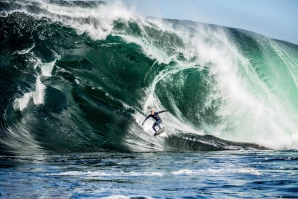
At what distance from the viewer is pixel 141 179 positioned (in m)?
6.02

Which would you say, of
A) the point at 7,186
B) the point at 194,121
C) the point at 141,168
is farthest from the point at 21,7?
the point at 7,186

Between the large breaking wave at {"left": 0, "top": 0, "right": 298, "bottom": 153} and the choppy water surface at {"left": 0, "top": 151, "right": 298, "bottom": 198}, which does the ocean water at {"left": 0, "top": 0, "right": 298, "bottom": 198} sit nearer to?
the large breaking wave at {"left": 0, "top": 0, "right": 298, "bottom": 153}

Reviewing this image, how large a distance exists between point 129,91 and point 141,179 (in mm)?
9007

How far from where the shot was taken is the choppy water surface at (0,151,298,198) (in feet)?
15.3

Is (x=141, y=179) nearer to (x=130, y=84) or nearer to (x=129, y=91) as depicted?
(x=129, y=91)

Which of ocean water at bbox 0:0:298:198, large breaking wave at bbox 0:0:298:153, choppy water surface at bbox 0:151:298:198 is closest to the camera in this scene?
choppy water surface at bbox 0:151:298:198

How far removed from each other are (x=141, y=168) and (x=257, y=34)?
1790 cm

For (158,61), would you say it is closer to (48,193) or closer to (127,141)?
(127,141)

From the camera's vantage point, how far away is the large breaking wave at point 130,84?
12.7 meters

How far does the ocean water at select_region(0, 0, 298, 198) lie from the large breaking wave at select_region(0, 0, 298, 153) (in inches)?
1.6

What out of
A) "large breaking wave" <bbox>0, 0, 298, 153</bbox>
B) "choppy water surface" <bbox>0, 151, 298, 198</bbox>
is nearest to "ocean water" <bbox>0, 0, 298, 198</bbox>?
"large breaking wave" <bbox>0, 0, 298, 153</bbox>

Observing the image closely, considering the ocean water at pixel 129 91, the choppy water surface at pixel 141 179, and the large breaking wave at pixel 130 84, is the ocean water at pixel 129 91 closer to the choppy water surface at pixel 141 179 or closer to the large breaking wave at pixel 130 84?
the large breaking wave at pixel 130 84

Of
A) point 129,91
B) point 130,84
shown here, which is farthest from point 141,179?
point 130,84

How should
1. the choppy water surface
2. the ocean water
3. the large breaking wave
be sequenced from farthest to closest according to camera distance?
the large breaking wave < the ocean water < the choppy water surface
